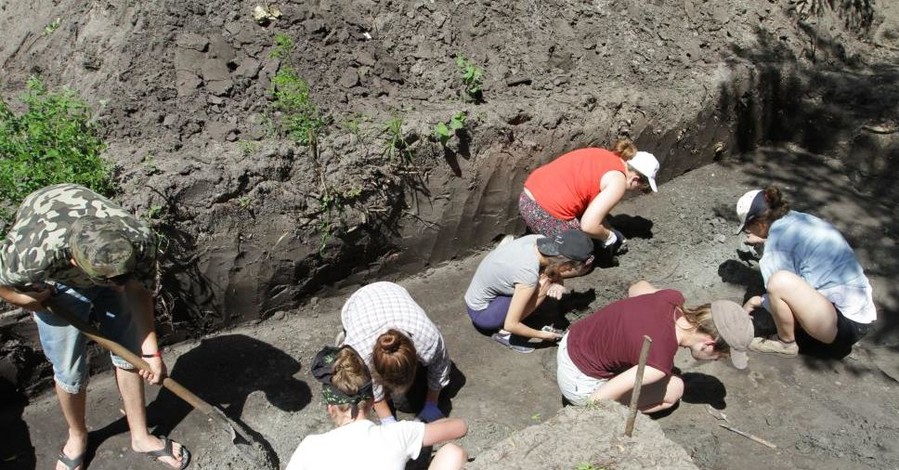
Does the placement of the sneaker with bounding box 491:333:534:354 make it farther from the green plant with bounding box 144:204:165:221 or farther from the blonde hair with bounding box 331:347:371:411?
the green plant with bounding box 144:204:165:221

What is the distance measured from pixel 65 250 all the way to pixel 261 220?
1.35 meters

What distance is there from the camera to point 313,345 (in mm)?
4152

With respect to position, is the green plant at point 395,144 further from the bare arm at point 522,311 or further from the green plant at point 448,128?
the bare arm at point 522,311

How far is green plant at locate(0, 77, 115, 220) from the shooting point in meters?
3.56

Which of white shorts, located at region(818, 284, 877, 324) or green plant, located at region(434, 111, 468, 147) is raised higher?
green plant, located at region(434, 111, 468, 147)

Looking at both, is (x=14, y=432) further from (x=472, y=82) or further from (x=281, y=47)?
(x=472, y=82)

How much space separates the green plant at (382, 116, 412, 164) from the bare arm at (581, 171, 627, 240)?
1.17 metres

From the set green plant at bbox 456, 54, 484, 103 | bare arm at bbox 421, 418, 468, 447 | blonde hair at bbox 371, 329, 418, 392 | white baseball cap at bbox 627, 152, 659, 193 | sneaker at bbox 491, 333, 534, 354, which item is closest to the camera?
bare arm at bbox 421, 418, 468, 447

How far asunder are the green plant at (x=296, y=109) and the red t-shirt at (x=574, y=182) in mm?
1436

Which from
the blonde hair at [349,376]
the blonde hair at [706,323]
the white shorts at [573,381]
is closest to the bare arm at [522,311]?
the white shorts at [573,381]

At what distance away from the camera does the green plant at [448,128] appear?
14.6ft

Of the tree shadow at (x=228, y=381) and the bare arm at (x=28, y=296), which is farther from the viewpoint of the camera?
the tree shadow at (x=228, y=381)

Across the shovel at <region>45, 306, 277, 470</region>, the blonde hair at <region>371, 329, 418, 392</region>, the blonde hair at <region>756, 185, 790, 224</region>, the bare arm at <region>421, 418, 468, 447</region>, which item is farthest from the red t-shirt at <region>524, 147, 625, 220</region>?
the shovel at <region>45, 306, 277, 470</region>

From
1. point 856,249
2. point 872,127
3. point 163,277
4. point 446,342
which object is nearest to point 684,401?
point 446,342
